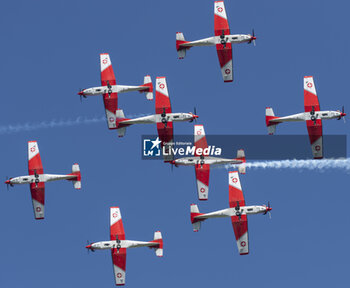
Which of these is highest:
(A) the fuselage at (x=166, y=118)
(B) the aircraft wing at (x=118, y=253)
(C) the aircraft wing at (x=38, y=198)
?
(A) the fuselage at (x=166, y=118)

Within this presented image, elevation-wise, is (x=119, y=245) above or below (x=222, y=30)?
below

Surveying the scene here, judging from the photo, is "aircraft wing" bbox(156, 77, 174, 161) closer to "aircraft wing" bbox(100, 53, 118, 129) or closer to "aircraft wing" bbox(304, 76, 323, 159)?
"aircraft wing" bbox(100, 53, 118, 129)

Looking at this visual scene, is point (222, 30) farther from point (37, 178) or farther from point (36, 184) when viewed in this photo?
point (36, 184)

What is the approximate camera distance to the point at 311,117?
114 metres

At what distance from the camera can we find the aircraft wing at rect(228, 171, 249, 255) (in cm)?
11244

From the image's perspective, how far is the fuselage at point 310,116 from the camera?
113438 mm

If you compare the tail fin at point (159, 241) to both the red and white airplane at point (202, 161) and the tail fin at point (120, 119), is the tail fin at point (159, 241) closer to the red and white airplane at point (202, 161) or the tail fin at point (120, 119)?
the red and white airplane at point (202, 161)

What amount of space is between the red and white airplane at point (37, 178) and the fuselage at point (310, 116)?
16.3 meters

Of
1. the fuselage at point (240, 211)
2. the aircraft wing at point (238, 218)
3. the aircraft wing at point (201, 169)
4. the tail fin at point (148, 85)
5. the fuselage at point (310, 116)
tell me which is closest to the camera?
the fuselage at point (240, 211)

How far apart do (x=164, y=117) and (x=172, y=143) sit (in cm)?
218

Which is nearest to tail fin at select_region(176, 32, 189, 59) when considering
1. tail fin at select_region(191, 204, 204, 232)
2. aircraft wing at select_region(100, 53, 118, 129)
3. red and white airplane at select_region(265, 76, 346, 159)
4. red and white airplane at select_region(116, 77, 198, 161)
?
red and white airplane at select_region(116, 77, 198, 161)

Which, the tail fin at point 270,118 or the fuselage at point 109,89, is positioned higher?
the fuselage at point 109,89

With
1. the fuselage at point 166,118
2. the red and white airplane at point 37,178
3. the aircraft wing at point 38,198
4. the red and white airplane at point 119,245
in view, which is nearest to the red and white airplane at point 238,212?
the red and white airplane at point 119,245

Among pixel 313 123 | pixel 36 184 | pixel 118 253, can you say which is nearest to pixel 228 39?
pixel 313 123
